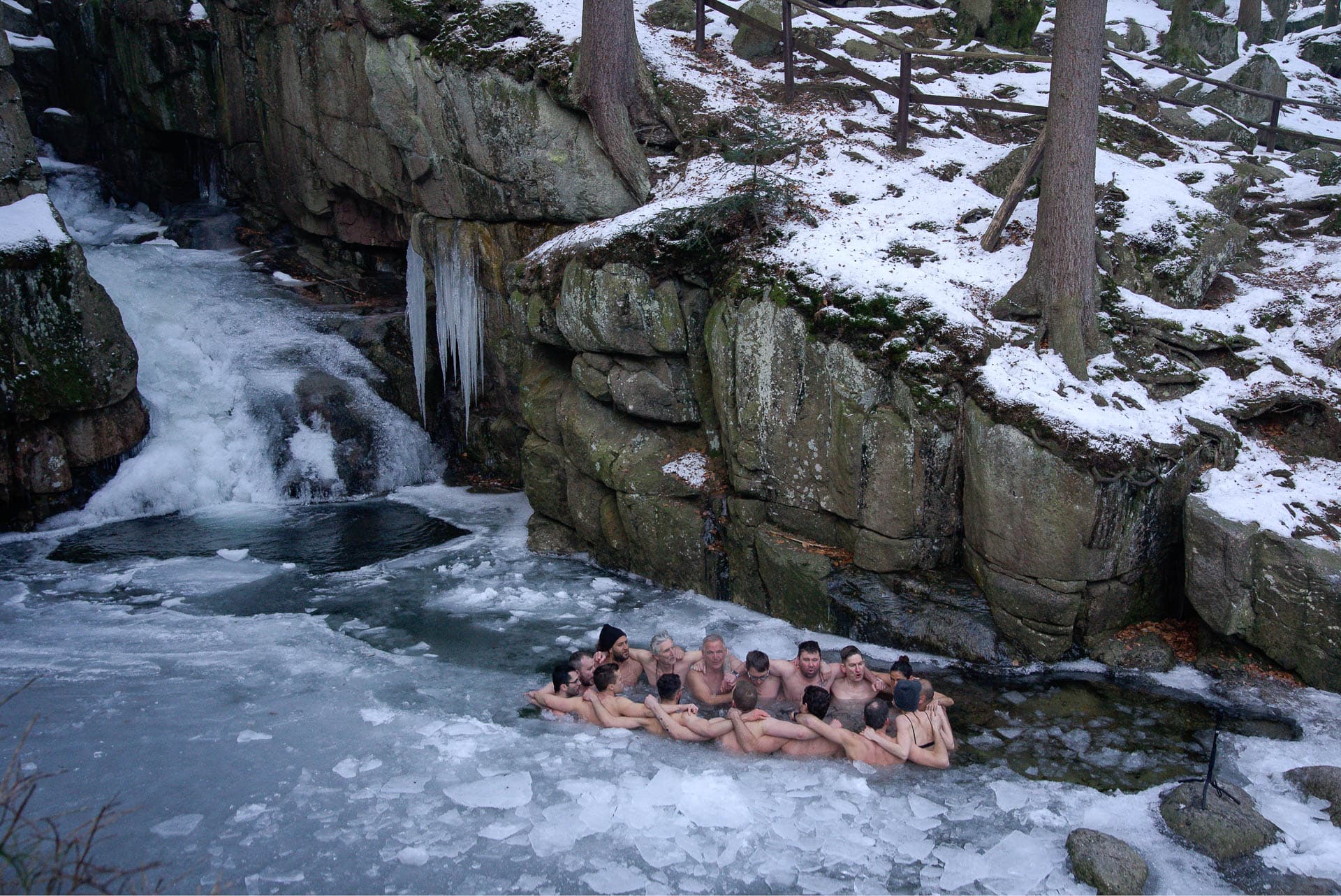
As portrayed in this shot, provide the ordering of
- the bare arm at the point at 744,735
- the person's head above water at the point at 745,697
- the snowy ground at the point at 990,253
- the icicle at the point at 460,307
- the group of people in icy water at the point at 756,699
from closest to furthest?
the group of people in icy water at the point at 756,699 → the bare arm at the point at 744,735 → the person's head above water at the point at 745,697 → the snowy ground at the point at 990,253 → the icicle at the point at 460,307

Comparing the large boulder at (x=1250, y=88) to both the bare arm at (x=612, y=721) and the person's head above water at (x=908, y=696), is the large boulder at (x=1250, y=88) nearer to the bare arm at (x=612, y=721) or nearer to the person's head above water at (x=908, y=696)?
the person's head above water at (x=908, y=696)

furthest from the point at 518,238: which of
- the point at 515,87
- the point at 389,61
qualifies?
the point at 389,61

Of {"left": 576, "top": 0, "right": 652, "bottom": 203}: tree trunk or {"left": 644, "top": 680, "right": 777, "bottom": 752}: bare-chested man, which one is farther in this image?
{"left": 576, "top": 0, "right": 652, "bottom": 203}: tree trunk

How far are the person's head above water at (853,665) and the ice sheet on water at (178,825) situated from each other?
4263 millimetres

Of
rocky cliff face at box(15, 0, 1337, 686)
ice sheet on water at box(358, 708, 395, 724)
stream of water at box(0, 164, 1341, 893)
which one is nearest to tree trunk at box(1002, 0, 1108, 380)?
rocky cliff face at box(15, 0, 1337, 686)

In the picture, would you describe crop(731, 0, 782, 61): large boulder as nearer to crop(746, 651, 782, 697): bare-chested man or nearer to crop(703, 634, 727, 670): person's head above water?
crop(703, 634, 727, 670): person's head above water

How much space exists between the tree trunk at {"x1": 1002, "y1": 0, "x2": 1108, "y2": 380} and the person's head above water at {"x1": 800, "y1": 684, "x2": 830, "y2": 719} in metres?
3.59

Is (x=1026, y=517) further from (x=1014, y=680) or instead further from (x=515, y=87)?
(x=515, y=87)

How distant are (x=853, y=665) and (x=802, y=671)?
0.45m

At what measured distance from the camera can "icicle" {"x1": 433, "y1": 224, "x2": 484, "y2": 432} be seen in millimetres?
12227

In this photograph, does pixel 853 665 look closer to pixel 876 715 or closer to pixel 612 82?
pixel 876 715

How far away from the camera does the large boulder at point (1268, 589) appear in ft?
22.2

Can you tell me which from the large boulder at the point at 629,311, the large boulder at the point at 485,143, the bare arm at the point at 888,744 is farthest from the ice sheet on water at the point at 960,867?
the large boulder at the point at 485,143

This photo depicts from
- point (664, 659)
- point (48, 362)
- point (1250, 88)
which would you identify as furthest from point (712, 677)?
point (1250, 88)
